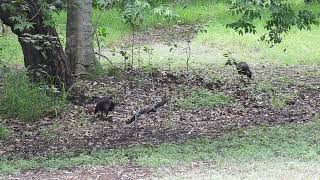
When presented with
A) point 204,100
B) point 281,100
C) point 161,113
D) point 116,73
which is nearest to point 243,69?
point 281,100

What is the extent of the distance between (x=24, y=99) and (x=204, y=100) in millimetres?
2429

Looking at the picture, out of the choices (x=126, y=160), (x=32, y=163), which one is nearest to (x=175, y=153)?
(x=126, y=160)

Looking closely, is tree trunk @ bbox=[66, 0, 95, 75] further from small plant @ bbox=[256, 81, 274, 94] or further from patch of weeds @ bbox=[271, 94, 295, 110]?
patch of weeds @ bbox=[271, 94, 295, 110]

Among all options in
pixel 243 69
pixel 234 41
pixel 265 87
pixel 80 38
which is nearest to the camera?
pixel 265 87

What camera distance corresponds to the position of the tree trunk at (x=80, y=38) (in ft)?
32.0

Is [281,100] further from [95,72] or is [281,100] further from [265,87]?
[95,72]

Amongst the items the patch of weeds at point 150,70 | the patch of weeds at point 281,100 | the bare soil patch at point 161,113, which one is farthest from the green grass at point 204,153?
the patch of weeds at point 150,70

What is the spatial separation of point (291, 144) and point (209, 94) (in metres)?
3.01

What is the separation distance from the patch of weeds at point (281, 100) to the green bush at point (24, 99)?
2.86 m

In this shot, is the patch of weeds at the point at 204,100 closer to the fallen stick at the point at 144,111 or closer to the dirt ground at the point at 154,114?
the dirt ground at the point at 154,114

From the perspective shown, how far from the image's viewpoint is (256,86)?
9.73 metres

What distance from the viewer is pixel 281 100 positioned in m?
8.73

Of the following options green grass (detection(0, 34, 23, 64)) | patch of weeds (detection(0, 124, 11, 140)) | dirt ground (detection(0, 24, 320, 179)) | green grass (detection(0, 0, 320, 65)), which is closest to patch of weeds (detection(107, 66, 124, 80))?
dirt ground (detection(0, 24, 320, 179))

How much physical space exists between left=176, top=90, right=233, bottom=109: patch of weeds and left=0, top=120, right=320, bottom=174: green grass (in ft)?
5.84
